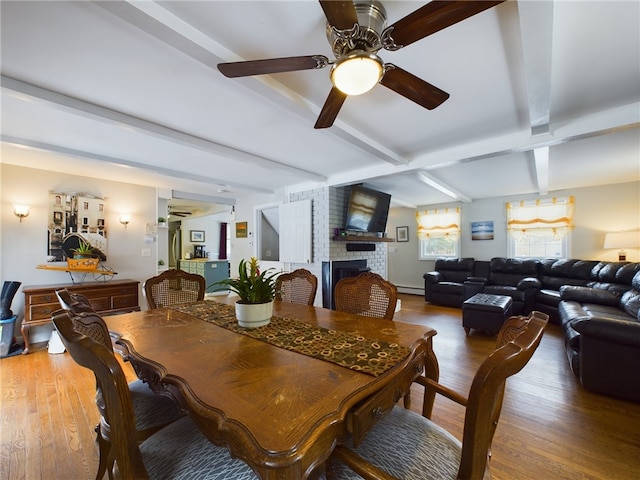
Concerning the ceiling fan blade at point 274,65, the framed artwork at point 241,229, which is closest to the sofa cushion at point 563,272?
the ceiling fan blade at point 274,65

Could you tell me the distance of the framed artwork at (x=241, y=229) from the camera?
6.16m

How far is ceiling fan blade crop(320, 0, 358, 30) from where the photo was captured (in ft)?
3.41

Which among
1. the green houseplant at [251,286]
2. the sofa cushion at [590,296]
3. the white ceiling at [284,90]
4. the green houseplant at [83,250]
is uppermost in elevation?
the white ceiling at [284,90]

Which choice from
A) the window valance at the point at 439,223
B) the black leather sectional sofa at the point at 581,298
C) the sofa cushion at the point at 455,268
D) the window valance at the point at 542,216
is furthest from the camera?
the window valance at the point at 439,223

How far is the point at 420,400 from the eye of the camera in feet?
7.36

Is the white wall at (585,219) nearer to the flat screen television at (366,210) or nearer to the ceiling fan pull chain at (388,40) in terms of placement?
the flat screen television at (366,210)

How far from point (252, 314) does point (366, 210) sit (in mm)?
3800

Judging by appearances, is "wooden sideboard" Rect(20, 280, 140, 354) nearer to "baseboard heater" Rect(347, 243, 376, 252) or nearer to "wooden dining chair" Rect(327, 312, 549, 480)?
"baseboard heater" Rect(347, 243, 376, 252)

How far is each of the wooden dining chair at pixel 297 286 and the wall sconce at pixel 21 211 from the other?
367 cm

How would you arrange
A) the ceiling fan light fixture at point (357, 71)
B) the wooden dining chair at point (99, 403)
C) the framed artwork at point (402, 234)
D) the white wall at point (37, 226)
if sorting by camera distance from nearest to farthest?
the wooden dining chair at point (99, 403)
the ceiling fan light fixture at point (357, 71)
the white wall at point (37, 226)
the framed artwork at point (402, 234)

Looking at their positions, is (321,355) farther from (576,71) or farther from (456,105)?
(576,71)

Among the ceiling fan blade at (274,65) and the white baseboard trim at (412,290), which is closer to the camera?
the ceiling fan blade at (274,65)

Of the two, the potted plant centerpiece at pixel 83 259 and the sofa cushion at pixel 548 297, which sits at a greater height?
the potted plant centerpiece at pixel 83 259

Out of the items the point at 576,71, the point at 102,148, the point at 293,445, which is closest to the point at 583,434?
the point at 293,445
